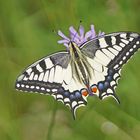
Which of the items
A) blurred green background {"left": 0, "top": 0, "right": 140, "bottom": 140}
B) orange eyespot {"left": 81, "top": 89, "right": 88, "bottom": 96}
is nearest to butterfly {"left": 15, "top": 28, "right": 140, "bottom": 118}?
orange eyespot {"left": 81, "top": 89, "right": 88, "bottom": 96}

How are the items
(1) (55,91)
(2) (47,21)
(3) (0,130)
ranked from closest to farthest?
(1) (55,91), (3) (0,130), (2) (47,21)

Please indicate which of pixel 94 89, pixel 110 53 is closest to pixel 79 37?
pixel 110 53

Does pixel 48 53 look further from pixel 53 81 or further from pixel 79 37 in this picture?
pixel 53 81

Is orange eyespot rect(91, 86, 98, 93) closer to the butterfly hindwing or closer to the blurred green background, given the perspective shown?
the butterfly hindwing

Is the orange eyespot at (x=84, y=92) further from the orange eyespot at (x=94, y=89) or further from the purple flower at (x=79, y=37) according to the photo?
the purple flower at (x=79, y=37)

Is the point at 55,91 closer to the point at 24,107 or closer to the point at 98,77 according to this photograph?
the point at 98,77

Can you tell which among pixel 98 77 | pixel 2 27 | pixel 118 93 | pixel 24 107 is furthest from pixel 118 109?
pixel 2 27

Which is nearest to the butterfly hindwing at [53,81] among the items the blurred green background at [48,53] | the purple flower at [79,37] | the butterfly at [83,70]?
the butterfly at [83,70]
